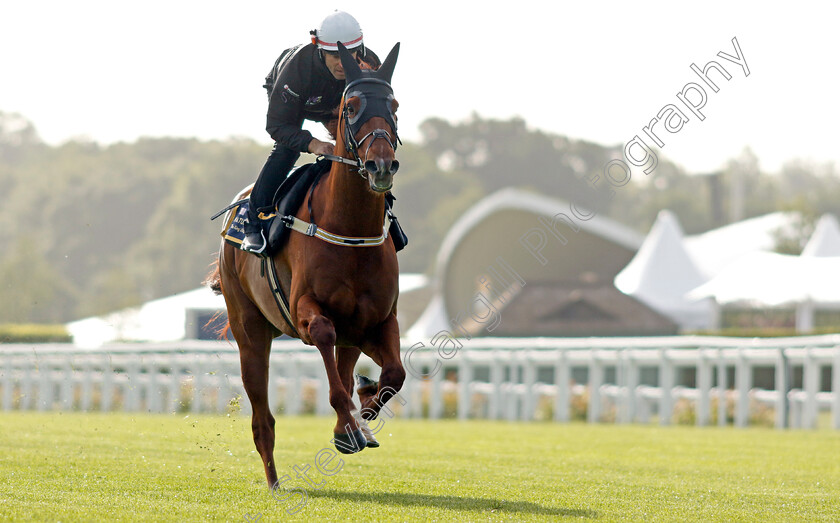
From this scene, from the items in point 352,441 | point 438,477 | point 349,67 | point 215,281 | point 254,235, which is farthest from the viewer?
point 215,281

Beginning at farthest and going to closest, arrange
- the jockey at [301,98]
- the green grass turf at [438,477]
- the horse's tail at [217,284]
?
the horse's tail at [217,284], the jockey at [301,98], the green grass turf at [438,477]

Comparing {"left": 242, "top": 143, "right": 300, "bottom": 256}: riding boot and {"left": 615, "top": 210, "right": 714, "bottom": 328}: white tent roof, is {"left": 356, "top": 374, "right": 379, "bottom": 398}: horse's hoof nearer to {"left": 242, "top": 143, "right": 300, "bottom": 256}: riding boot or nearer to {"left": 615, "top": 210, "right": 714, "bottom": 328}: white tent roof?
{"left": 242, "top": 143, "right": 300, "bottom": 256}: riding boot

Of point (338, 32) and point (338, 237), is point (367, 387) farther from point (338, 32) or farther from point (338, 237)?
point (338, 32)

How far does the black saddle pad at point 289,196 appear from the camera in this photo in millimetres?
7012

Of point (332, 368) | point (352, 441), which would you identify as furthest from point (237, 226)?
point (352, 441)

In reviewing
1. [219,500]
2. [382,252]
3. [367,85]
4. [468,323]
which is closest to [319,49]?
[367,85]

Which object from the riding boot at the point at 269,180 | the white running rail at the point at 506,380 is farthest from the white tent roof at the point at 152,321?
the riding boot at the point at 269,180

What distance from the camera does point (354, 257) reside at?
21.1 feet

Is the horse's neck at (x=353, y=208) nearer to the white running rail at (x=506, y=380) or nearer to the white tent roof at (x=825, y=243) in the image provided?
the white running rail at (x=506, y=380)

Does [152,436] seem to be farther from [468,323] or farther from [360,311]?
[468,323]

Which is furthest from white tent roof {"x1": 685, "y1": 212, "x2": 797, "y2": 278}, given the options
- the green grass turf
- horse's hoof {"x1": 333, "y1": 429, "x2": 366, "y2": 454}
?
horse's hoof {"x1": 333, "y1": 429, "x2": 366, "y2": 454}

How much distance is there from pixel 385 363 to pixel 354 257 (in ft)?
1.93

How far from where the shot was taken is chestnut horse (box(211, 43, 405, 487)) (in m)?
6.16

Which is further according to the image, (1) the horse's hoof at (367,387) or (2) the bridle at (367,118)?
(1) the horse's hoof at (367,387)
